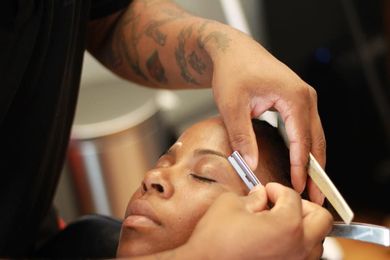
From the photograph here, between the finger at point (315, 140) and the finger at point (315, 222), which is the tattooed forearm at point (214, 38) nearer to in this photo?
the finger at point (315, 140)

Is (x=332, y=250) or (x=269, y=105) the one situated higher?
(x=269, y=105)

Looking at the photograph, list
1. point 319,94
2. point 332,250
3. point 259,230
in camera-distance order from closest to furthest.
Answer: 1. point 259,230
2. point 332,250
3. point 319,94

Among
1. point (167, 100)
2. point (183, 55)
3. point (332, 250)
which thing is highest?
point (183, 55)

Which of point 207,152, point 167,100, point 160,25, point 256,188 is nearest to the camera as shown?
point 256,188

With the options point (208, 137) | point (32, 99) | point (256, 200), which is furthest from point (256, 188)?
point (32, 99)

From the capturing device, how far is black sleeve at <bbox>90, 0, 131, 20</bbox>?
1.27m

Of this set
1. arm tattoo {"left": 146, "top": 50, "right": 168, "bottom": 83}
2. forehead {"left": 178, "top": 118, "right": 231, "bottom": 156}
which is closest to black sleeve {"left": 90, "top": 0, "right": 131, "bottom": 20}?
arm tattoo {"left": 146, "top": 50, "right": 168, "bottom": 83}

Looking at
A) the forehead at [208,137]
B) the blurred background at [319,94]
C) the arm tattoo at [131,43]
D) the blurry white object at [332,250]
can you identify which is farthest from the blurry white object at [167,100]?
the forehead at [208,137]

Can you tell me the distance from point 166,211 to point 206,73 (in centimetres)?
27

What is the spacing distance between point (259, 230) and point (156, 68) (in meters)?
0.56

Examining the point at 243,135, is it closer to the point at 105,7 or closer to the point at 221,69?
the point at 221,69

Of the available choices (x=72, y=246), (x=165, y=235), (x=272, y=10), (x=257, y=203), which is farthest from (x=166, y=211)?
(x=272, y=10)

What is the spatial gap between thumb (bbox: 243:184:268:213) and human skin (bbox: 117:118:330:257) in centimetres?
5

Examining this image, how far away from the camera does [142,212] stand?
94cm
